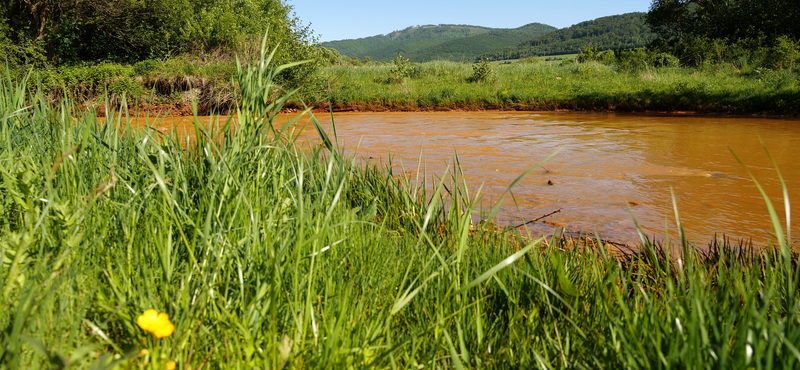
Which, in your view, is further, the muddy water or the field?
the field

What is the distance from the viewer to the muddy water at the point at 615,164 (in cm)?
381

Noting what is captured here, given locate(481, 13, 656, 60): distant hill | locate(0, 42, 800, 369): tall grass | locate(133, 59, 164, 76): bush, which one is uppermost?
locate(481, 13, 656, 60): distant hill

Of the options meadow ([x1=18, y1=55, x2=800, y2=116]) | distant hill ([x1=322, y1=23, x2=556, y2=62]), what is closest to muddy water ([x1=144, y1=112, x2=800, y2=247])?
meadow ([x1=18, y1=55, x2=800, y2=116])

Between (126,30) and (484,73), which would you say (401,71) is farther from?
(126,30)

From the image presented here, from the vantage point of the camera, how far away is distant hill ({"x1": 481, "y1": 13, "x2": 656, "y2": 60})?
8300 cm

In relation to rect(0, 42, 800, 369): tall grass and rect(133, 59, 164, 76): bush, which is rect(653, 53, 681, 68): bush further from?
rect(0, 42, 800, 369): tall grass

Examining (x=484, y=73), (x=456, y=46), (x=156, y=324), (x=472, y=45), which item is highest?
(x=456, y=46)

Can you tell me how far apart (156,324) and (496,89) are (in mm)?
15341

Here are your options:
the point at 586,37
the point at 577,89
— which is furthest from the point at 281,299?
the point at 586,37

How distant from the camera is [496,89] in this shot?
1557 centimetres

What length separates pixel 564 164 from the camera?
19.9 feet

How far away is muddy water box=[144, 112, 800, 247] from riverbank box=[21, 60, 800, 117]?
4.22ft

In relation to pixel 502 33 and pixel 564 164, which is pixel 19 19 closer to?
pixel 564 164

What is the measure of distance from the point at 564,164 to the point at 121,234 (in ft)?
17.5
